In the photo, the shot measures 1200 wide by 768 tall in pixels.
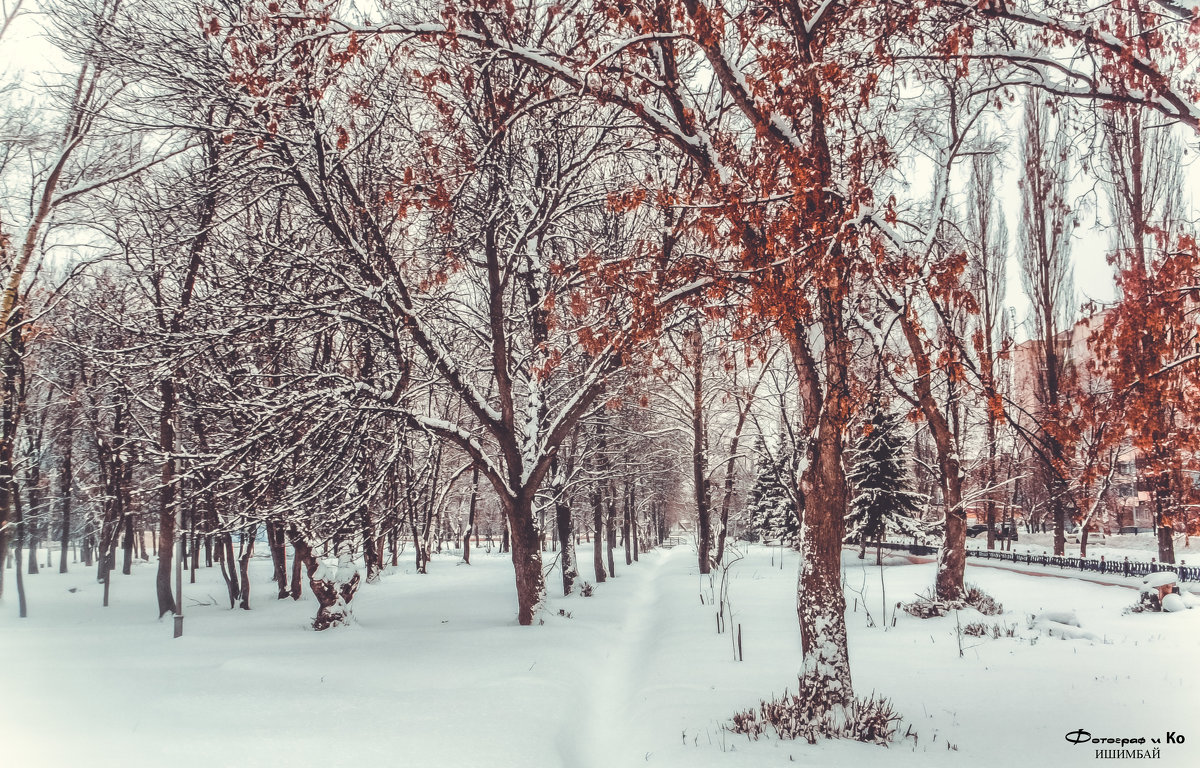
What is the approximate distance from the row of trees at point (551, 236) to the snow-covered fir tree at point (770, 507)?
12.3 meters

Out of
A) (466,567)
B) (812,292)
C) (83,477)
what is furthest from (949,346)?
(83,477)

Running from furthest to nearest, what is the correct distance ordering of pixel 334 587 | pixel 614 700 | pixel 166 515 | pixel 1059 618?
pixel 166 515
pixel 334 587
pixel 1059 618
pixel 614 700

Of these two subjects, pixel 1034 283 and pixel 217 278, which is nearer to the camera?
pixel 217 278

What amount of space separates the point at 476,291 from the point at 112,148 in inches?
347

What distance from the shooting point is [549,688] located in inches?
327

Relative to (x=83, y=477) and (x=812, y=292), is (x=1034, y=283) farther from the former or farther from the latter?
(x=83, y=477)

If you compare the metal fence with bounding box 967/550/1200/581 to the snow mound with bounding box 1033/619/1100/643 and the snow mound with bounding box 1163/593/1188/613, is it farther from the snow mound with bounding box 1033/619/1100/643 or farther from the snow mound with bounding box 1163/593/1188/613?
the snow mound with bounding box 1033/619/1100/643

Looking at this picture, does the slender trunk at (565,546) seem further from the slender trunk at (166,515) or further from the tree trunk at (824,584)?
the tree trunk at (824,584)

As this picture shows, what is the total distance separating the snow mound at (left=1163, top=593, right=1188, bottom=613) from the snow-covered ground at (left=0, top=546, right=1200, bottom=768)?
0.89 metres

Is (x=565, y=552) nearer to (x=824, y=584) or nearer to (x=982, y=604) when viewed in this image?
(x=982, y=604)

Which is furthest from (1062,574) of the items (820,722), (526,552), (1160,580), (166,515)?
(166,515)

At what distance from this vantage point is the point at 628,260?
25.1ft

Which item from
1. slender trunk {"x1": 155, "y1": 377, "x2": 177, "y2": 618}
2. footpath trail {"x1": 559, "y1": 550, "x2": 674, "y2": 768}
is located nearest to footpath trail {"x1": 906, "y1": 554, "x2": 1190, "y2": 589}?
footpath trail {"x1": 559, "y1": 550, "x2": 674, "y2": 768}

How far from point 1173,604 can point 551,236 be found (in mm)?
15176
